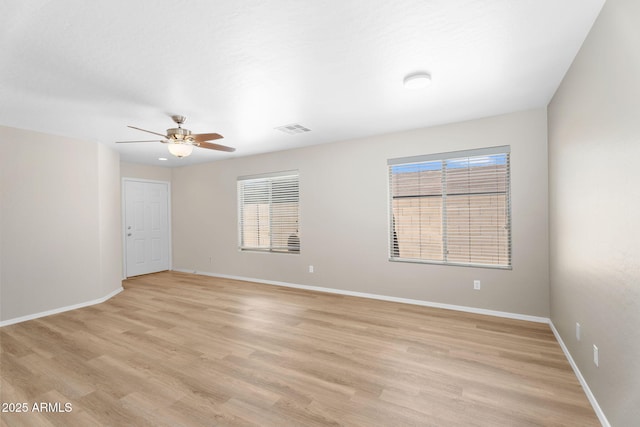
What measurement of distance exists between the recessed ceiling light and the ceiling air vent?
1.68 m

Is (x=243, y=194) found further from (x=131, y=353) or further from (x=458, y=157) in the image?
(x=458, y=157)

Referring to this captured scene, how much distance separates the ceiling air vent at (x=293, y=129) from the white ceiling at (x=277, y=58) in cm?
24

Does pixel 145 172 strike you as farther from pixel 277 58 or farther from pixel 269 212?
pixel 277 58

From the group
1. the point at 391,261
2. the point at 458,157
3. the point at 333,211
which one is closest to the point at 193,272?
the point at 333,211

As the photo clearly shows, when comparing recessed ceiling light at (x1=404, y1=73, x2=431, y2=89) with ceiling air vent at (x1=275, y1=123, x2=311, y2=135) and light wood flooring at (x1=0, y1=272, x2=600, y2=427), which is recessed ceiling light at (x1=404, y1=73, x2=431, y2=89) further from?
light wood flooring at (x1=0, y1=272, x2=600, y2=427)

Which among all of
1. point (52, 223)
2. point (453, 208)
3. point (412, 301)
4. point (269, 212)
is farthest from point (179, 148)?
point (412, 301)

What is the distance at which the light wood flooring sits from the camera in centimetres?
187

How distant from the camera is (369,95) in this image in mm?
2914

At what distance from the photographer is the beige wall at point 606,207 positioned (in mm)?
1422

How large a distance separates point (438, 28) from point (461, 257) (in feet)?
9.30

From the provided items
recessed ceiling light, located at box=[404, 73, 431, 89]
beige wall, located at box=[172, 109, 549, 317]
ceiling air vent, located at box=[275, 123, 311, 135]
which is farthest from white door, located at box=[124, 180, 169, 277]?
recessed ceiling light, located at box=[404, 73, 431, 89]

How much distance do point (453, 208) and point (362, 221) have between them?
132 cm

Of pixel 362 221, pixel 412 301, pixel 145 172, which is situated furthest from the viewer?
pixel 145 172

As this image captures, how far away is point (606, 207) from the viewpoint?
1.73 m
